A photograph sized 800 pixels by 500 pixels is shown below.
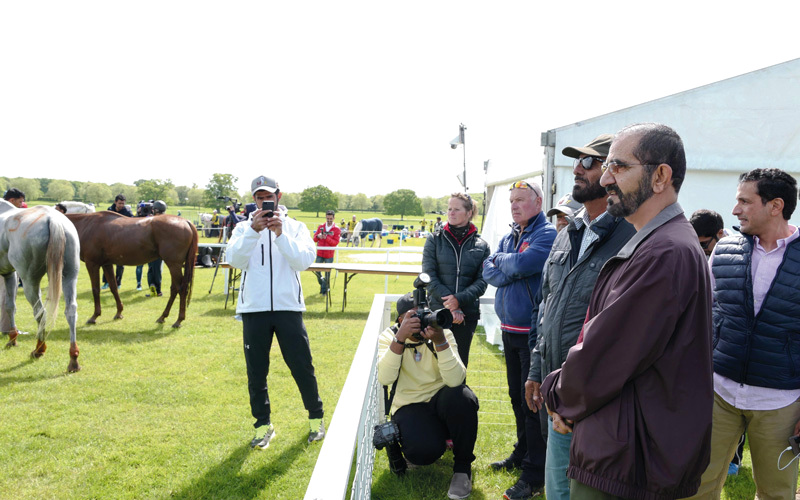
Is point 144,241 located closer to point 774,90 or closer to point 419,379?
point 419,379

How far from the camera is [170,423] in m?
4.66

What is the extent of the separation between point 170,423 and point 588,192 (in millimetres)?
4279

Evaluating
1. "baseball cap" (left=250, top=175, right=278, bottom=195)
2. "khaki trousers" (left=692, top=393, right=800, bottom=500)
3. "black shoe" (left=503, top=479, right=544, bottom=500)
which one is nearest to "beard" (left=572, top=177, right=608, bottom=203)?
"khaki trousers" (left=692, top=393, right=800, bottom=500)

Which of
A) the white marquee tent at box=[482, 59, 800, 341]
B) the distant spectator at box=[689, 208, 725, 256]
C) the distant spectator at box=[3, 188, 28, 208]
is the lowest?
the distant spectator at box=[689, 208, 725, 256]

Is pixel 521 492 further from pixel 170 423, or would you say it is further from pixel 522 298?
pixel 170 423

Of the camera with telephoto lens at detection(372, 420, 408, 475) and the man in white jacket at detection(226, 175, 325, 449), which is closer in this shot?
the camera with telephoto lens at detection(372, 420, 408, 475)

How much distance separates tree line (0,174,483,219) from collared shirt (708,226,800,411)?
9657cm

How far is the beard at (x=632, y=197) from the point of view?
5.08ft

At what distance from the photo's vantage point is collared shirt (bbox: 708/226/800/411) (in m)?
2.52

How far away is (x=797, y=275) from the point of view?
8.13 ft

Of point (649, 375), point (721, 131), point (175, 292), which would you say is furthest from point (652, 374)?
point (175, 292)

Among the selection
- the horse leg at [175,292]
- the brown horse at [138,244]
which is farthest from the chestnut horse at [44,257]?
the brown horse at [138,244]

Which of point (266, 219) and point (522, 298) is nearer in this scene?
point (522, 298)

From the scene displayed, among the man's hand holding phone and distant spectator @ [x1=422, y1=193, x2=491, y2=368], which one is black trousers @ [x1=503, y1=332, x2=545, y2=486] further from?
the man's hand holding phone
